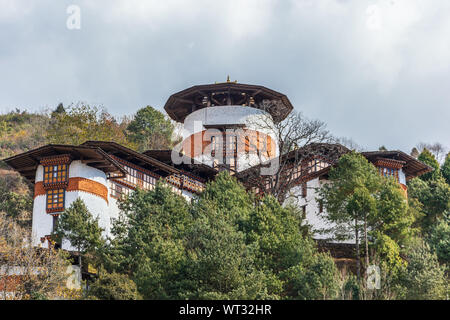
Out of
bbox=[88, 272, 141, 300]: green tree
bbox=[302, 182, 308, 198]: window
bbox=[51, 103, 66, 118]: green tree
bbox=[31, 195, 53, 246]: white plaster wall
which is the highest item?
bbox=[51, 103, 66, 118]: green tree

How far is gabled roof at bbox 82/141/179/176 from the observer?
46.4 m

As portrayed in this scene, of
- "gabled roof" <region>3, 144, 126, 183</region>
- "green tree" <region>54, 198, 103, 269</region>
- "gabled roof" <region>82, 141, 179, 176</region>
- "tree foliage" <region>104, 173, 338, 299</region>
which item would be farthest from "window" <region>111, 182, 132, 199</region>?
"green tree" <region>54, 198, 103, 269</region>

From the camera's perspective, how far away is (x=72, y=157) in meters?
44.3

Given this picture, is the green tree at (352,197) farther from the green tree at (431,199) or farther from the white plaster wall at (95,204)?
the white plaster wall at (95,204)

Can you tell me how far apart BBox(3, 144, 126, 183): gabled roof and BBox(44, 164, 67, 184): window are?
88cm

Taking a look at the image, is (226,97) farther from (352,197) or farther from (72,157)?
(352,197)

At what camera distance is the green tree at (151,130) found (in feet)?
246

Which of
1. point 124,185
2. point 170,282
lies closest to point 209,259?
point 170,282

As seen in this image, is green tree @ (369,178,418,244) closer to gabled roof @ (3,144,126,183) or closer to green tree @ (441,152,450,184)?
gabled roof @ (3,144,126,183)

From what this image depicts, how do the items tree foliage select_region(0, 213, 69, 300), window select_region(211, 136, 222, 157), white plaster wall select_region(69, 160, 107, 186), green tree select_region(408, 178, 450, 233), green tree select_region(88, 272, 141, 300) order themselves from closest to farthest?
green tree select_region(88, 272, 141, 300) < tree foliage select_region(0, 213, 69, 300) < white plaster wall select_region(69, 160, 107, 186) < green tree select_region(408, 178, 450, 233) < window select_region(211, 136, 222, 157)

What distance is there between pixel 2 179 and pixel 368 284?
144 ft

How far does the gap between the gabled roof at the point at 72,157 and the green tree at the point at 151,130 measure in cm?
2804

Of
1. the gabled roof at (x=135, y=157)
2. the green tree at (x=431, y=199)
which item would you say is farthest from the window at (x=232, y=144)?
the green tree at (x=431, y=199)

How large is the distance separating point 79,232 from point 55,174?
8618 millimetres
